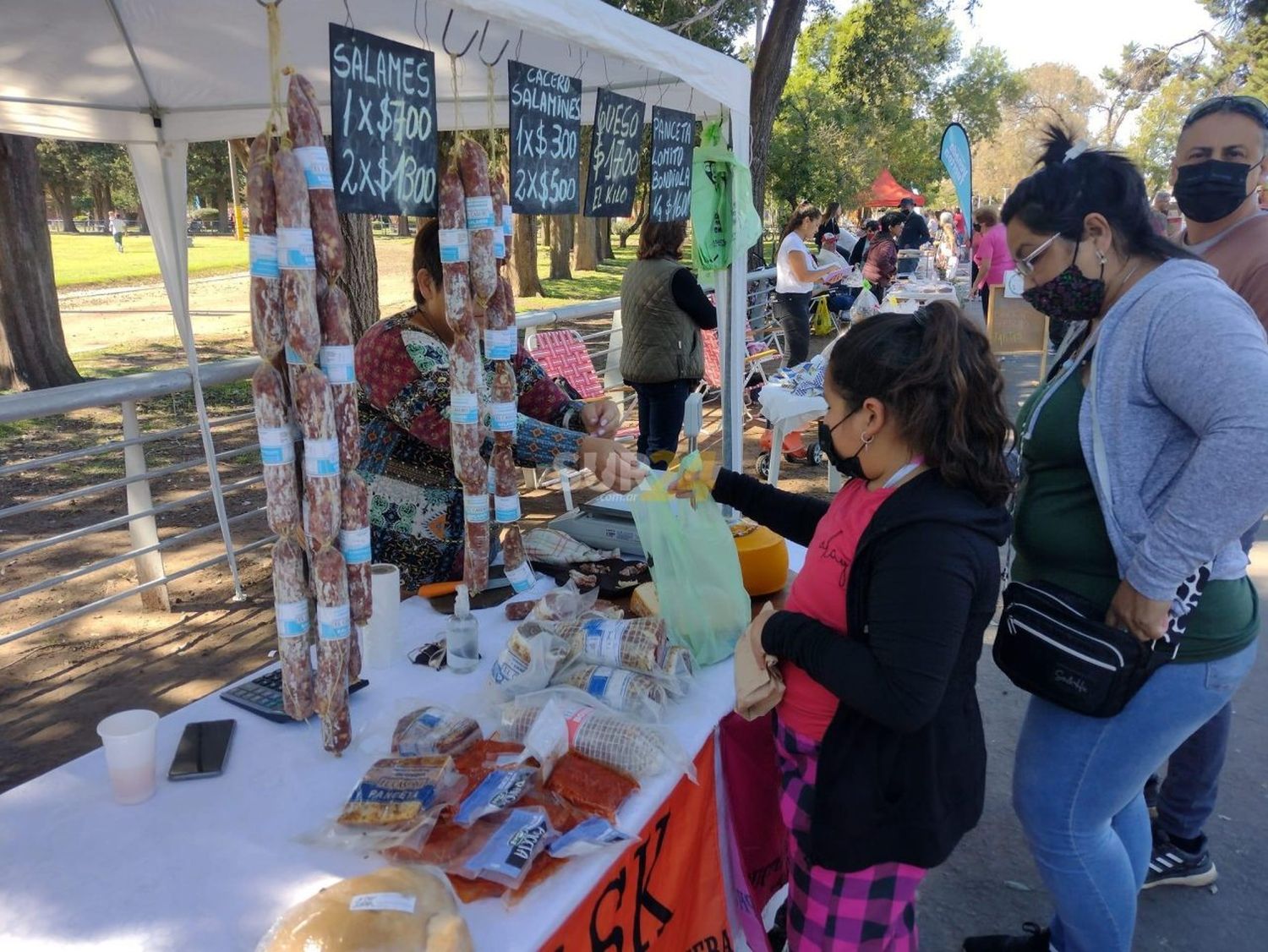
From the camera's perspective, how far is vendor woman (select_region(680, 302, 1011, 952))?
4.48 ft

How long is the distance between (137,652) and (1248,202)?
16.0ft

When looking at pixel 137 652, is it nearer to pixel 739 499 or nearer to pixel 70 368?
pixel 739 499

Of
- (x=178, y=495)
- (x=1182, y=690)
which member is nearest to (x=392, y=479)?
(x=1182, y=690)

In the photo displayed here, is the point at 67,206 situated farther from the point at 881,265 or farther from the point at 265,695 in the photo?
the point at 265,695

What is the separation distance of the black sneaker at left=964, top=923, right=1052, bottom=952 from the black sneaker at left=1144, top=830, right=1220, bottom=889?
491mm

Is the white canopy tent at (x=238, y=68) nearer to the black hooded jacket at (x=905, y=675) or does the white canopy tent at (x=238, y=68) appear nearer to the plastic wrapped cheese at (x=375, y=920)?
Result: the black hooded jacket at (x=905, y=675)

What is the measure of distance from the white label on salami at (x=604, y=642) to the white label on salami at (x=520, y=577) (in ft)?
1.86

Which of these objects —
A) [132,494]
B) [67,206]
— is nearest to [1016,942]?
[132,494]

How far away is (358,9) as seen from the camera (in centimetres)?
262

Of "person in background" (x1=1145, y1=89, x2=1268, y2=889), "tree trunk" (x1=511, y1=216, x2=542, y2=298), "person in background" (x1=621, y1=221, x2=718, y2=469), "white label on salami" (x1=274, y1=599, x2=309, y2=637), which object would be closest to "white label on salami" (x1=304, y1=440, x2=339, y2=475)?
"white label on salami" (x1=274, y1=599, x2=309, y2=637)

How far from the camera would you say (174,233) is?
13.8ft

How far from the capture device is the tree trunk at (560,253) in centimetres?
2341

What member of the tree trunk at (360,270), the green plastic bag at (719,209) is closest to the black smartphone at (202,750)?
the green plastic bag at (719,209)

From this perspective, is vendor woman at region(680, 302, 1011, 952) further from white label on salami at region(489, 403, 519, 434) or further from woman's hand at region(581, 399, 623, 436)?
woman's hand at region(581, 399, 623, 436)
